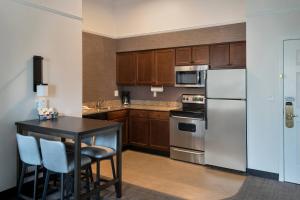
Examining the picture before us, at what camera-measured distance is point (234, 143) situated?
14.2 ft

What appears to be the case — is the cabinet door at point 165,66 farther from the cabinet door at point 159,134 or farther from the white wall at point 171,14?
the cabinet door at point 159,134

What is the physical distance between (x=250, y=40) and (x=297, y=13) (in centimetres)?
72

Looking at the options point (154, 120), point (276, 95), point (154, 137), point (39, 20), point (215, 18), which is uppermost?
point (215, 18)

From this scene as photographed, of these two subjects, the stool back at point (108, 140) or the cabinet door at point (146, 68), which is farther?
the cabinet door at point (146, 68)

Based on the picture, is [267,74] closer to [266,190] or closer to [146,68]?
[266,190]

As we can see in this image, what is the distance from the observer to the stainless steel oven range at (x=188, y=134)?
15.7 feet

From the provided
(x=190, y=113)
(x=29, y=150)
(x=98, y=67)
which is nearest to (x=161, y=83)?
(x=190, y=113)

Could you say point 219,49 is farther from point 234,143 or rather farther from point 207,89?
point 234,143

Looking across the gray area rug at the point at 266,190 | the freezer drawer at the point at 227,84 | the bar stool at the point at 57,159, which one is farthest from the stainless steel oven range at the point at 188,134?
the bar stool at the point at 57,159

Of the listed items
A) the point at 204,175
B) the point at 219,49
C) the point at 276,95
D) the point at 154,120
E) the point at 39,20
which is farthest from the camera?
the point at 154,120

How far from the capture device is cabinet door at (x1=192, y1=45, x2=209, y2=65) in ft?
16.8

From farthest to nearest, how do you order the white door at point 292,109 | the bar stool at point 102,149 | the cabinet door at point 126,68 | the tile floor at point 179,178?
the cabinet door at point 126,68 → the white door at point 292,109 → the tile floor at point 179,178 → the bar stool at point 102,149

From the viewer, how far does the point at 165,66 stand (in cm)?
561

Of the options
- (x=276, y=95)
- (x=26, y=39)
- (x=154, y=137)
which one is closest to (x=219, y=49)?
(x=276, y=95)
